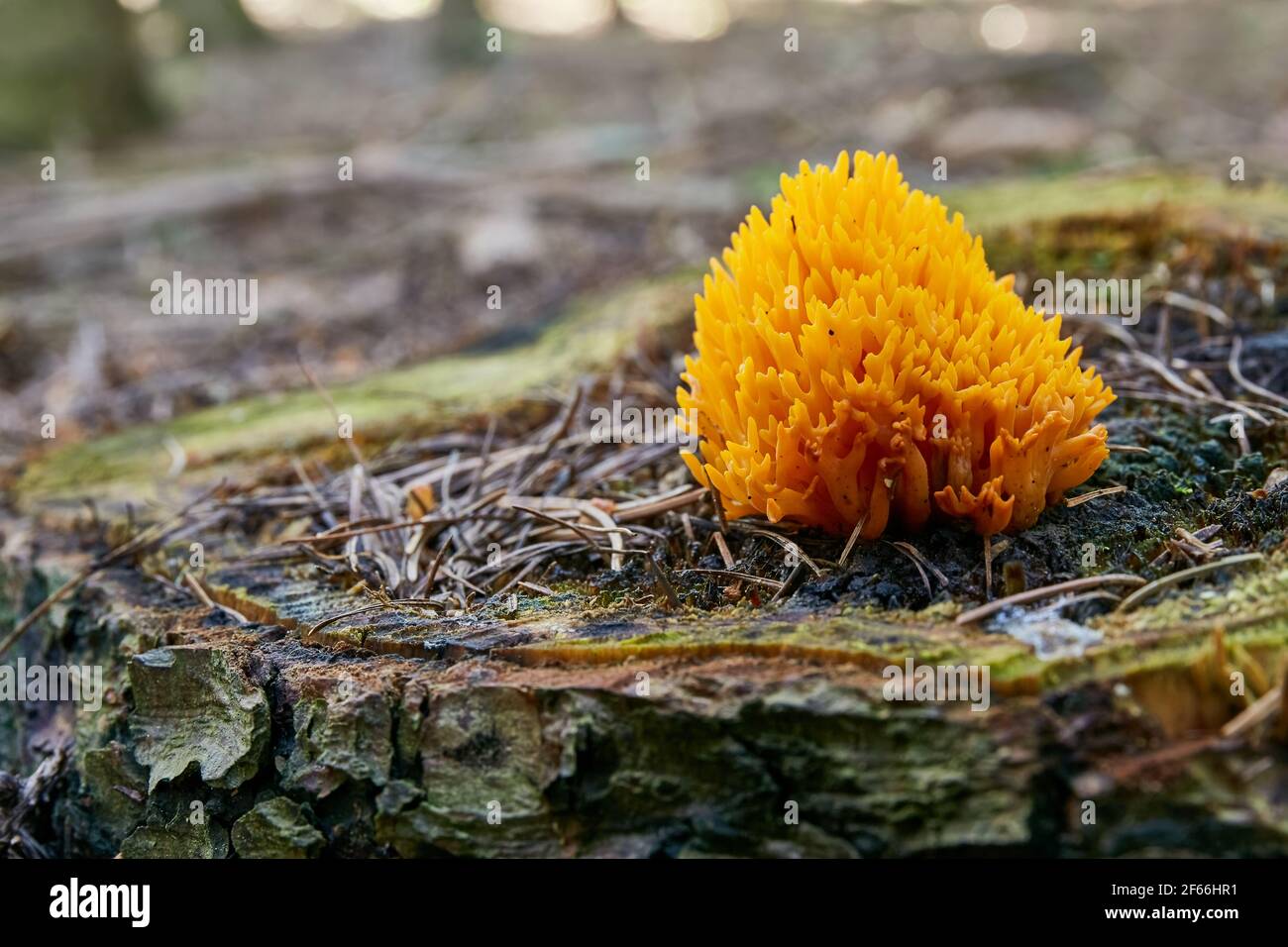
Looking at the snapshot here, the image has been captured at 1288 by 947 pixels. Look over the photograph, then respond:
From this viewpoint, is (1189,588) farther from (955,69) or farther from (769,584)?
(955,69)

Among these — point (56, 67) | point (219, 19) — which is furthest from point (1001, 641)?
point (219, 19)

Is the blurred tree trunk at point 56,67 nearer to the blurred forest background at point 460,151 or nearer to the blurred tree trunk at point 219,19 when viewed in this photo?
the blurred forest background at point 460,151

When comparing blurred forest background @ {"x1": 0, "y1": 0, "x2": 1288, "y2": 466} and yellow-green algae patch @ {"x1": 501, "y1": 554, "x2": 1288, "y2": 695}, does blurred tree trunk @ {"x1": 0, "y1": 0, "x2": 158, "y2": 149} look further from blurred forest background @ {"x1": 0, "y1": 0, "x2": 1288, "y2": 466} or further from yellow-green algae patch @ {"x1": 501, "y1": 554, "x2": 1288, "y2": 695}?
yellow-green algae patch @ {"x1": 501, "y1": 554, "x2": 1288, "y2": 695}

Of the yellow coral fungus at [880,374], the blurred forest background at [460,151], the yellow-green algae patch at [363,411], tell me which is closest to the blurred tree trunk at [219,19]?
the blurred forest background at [460,151]

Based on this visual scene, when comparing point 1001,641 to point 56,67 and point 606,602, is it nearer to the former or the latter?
point 606,602

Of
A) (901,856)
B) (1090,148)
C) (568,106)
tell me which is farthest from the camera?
(568,106)

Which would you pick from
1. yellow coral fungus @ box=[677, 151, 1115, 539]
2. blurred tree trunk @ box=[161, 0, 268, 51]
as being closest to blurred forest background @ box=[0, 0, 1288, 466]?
blurred tree trunk @ box=[161, 0, 268, 51]
